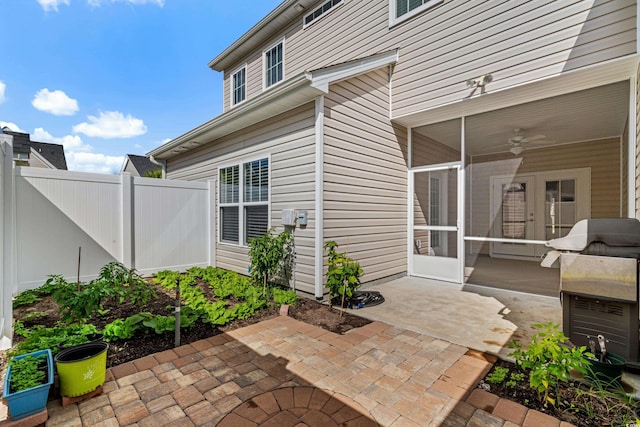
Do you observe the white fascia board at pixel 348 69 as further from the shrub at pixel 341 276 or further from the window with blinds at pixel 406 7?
the shrub at pixel 341 276

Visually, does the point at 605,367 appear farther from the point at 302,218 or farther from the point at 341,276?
the point at 302,218

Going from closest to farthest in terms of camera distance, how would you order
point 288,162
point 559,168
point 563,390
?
1. point 563,390
2. point 288,162
3. point 559,168

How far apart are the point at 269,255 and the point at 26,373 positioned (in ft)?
9.52

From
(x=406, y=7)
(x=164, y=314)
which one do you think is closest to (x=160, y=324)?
(x=164, y=314)

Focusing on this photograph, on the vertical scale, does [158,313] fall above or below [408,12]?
below

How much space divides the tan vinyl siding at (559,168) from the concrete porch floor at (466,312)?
136 cm

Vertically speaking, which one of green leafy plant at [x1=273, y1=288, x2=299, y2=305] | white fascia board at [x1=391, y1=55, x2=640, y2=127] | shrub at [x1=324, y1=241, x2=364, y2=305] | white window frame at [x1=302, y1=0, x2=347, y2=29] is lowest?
green leafy plant at [x1=273, y1=288, x2=299, y2=305]

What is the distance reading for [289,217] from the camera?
4.63 metres

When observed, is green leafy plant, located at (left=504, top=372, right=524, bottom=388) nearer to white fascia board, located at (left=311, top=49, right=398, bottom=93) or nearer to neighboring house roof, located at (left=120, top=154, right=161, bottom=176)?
white fascia board, located at (left=311, top=49, right=398, bottom=93)

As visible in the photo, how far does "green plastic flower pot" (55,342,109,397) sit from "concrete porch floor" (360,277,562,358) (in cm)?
276

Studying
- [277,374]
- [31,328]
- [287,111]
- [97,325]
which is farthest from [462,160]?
[31,328]

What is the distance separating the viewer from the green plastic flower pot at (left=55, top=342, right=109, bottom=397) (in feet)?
6.41

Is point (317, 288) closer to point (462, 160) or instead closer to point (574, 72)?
point (462, 160)

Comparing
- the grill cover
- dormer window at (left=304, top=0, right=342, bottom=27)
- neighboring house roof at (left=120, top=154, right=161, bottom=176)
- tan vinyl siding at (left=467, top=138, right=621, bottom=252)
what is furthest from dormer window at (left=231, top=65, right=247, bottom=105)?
neighboring house roof at (left=120, top=154, right=161, bottom=176)
